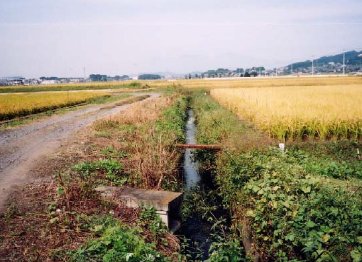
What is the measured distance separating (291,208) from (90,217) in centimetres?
326

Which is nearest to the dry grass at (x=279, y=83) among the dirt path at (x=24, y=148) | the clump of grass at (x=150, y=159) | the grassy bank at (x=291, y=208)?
the dirt path at (x=24, y=148)

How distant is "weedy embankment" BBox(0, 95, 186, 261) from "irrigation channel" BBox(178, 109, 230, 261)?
0.66 metres

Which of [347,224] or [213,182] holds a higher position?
[347,224]

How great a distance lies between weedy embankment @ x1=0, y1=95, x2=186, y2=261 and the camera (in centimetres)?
483

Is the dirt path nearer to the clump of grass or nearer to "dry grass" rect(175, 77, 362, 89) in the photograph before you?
the clump of grass

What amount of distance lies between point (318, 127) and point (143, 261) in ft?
30.1

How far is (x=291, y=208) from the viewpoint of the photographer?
17.0ft

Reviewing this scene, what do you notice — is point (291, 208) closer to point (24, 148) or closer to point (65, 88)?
point (24, 148)

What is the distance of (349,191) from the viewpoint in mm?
5832

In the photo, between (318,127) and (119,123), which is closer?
(318,127)

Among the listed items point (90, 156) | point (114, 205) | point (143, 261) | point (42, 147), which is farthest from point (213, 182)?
point (143, 261)

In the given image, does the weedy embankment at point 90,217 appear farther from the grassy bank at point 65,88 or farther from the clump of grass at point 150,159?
the grassy bank at point 65,88

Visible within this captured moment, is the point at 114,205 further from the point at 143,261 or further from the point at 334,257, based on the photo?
the point at 334,257

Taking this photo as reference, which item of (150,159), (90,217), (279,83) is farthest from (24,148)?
(279,83)
